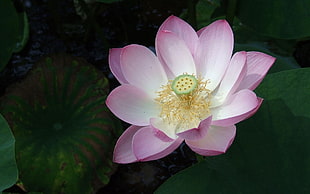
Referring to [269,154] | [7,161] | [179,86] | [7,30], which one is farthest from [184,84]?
[7,30]

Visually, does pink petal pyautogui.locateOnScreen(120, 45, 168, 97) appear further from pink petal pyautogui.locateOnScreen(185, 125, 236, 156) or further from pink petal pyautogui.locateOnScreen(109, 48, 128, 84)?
pink petal pyautogui.locateOnScreen(185, 125, 236, 156)

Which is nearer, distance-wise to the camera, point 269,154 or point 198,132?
point 198,132

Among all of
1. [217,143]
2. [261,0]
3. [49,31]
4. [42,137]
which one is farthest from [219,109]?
[49,31]

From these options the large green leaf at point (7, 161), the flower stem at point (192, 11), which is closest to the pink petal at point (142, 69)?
the large green leaf at point (7, 161)

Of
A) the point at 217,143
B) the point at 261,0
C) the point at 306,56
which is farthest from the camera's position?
the point at 306,56

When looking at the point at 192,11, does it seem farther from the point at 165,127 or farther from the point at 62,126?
the point at 165,127

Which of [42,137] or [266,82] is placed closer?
[266,82]

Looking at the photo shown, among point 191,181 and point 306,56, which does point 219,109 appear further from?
point 306,56

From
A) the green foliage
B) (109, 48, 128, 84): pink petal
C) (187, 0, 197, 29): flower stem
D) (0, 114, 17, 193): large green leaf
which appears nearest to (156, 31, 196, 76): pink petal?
(109, 48, 128, 84): pink petal
